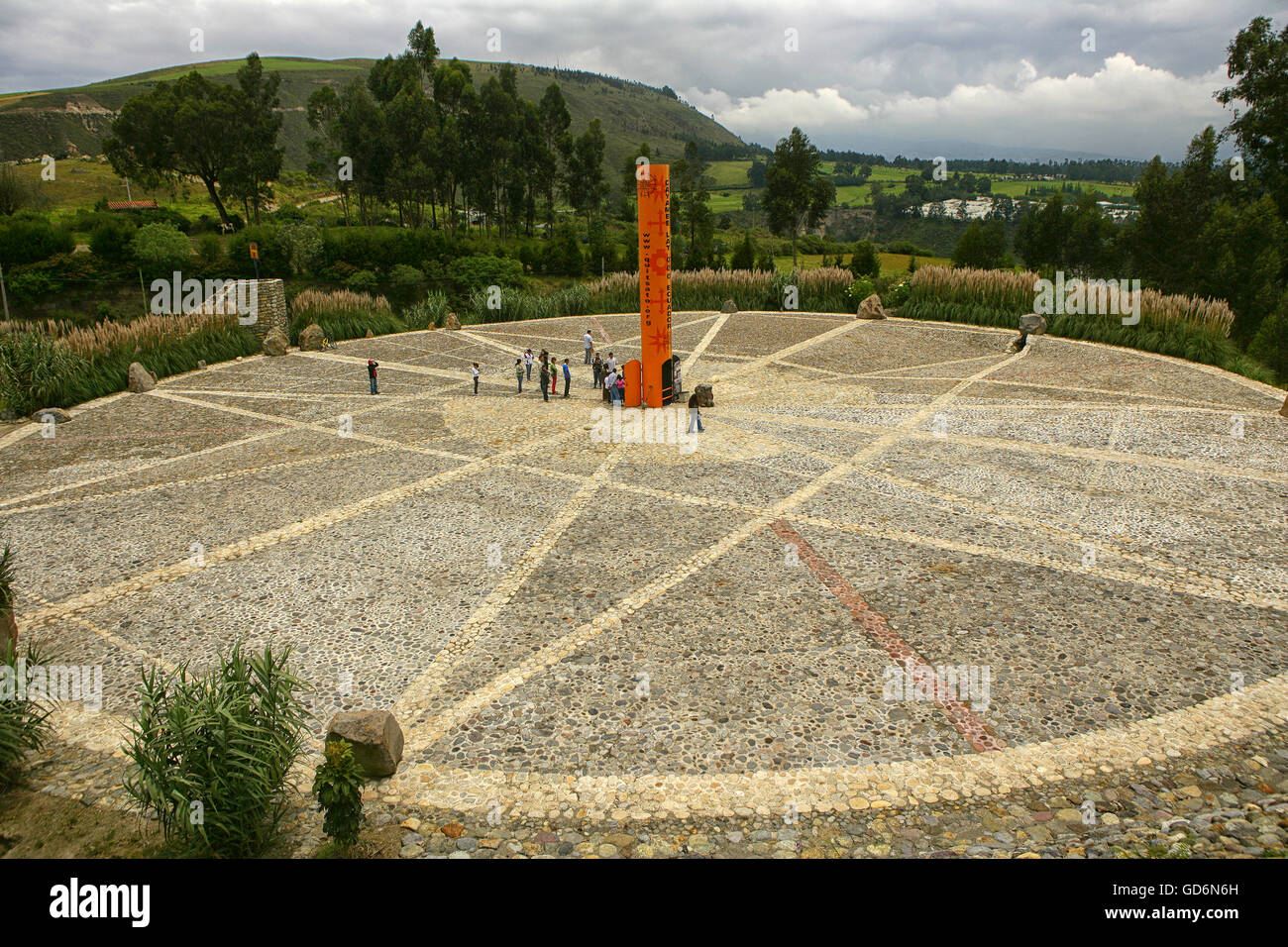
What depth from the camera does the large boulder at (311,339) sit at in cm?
2550

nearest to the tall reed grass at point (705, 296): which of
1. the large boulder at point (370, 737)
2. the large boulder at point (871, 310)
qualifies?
the large boulder at point (871, 310)

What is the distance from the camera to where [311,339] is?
2553 centimetres

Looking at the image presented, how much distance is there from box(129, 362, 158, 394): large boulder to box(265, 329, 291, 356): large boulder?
4.39m

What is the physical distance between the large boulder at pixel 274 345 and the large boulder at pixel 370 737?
21399 millimetres

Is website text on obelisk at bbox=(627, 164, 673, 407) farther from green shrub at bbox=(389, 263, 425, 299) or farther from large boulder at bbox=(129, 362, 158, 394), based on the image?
green shrub at bbox=(389, 263, 425, 299)

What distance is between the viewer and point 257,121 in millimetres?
51594

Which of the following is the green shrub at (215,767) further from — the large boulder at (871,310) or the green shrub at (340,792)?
→ the large boulder at (871,310)

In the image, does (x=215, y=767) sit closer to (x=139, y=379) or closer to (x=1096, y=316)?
(x=139, y=379)

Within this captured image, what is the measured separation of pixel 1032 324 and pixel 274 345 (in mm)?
24961

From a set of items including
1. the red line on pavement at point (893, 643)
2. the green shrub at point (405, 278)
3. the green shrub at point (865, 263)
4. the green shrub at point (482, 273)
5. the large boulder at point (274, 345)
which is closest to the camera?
the red line on pavement at point (893, 643)

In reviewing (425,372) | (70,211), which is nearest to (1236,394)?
(425,372)

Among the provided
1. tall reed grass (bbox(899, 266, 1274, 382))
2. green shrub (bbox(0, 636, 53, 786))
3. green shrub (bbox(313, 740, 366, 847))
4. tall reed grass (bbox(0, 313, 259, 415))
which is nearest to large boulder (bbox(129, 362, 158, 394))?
tall reed grass (bbox(0, 313, 259, 415))

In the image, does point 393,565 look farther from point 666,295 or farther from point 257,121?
point 257,121

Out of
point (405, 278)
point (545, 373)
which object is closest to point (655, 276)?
point (545, 373)
